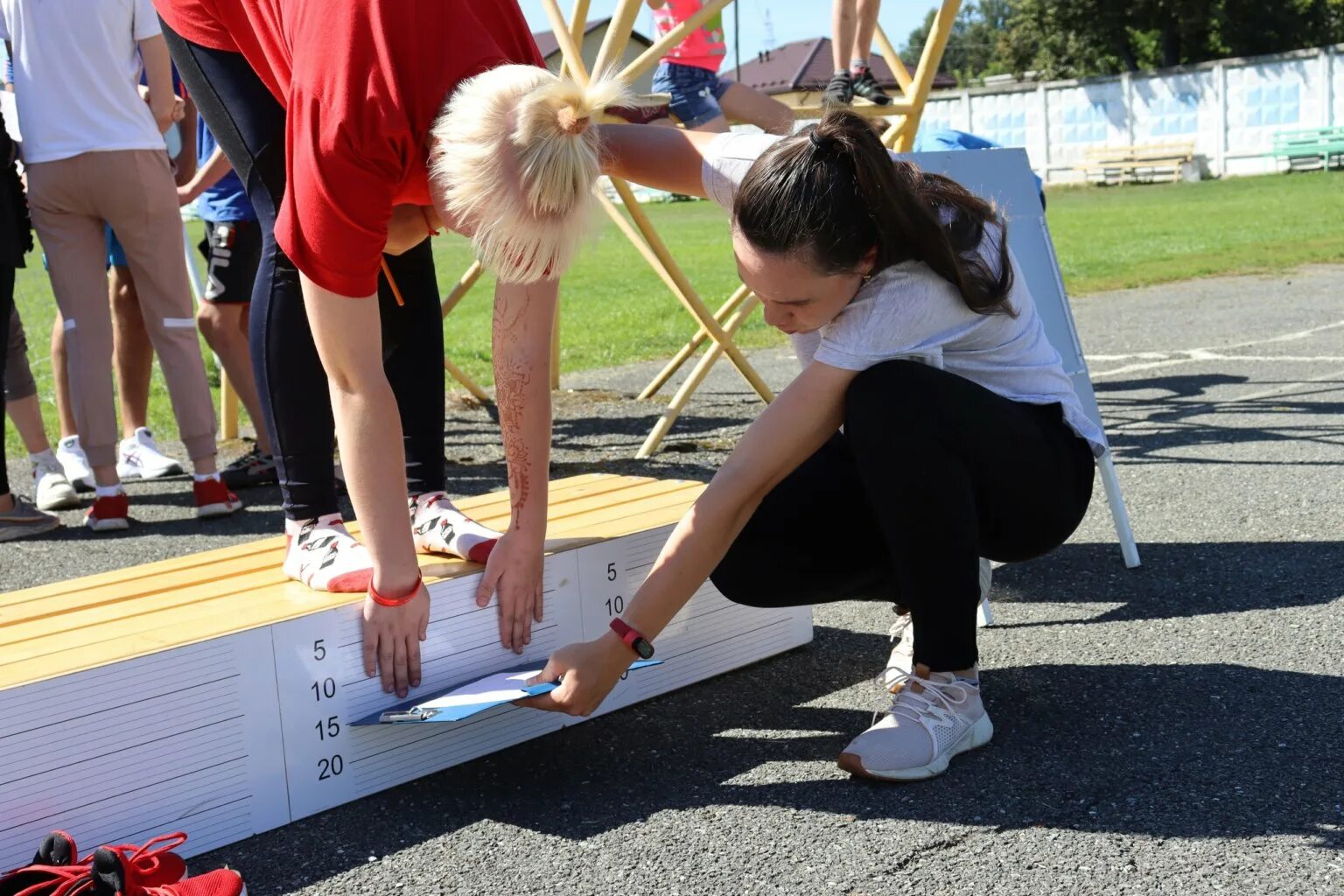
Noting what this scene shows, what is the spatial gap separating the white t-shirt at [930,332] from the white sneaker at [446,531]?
2.25 ft

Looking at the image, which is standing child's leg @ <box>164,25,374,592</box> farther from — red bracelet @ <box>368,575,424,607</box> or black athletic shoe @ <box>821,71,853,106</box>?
black athletic shoe @ <box>821,71,853,106</box>

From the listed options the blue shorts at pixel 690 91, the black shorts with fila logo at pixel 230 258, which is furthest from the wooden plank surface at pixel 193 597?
the blue shorts at pixel 690 91

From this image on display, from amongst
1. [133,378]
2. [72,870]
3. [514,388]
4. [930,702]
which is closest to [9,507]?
[133,378]

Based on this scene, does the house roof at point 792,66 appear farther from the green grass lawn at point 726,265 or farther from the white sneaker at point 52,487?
the white sneaker at point 52,487

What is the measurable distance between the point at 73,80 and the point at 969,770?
3645 millimetres

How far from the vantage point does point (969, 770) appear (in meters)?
2.33

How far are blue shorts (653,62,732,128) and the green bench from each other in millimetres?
27306

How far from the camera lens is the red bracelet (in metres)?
2.24

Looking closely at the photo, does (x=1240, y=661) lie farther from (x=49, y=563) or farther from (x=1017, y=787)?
(x=49, y=563)

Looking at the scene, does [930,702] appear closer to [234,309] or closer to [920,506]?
[920,506]

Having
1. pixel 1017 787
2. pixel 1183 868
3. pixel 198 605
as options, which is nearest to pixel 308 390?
pixel 198 605

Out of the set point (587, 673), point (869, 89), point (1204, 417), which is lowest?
point (1204, 417)

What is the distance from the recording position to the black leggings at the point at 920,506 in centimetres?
219

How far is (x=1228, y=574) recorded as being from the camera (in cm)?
345
